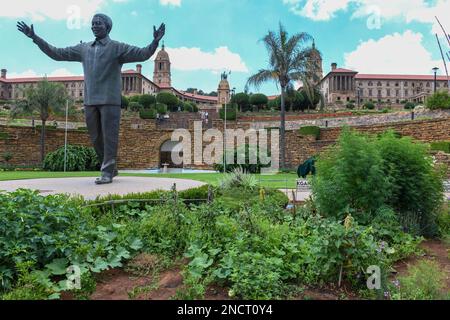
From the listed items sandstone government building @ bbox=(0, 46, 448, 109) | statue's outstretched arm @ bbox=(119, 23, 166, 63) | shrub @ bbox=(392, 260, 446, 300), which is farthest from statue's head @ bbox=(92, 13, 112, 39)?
sandstone government building @ bbox=(0, 46, 448, 109)

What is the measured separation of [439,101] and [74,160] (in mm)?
24404

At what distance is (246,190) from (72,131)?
23.4 meters

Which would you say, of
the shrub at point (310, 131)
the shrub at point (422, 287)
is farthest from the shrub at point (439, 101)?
the shrub at point (422, 287)

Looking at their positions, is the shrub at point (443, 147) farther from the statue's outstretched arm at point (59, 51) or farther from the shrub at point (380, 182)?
the statue's outstretched arm at point (59, 51)

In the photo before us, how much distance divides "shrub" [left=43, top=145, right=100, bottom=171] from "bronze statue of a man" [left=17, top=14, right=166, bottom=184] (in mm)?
15001

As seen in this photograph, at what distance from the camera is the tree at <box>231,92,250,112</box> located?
163ft

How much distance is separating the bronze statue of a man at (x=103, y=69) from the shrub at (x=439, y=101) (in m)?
23.1

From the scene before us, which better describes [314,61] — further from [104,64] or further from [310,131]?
[104,64]

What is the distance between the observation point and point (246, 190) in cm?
791

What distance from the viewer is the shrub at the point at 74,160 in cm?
2173

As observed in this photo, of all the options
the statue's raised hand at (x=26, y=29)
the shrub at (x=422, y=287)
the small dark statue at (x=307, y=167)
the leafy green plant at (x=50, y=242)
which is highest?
the statue's raised hand at (x=26, y=29)

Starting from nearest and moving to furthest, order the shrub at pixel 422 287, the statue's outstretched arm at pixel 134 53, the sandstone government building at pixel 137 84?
the shrub at pixel 422 287
the statue's outstretched arm at pixel 134 53
the sandstone government building at pixel 137 84

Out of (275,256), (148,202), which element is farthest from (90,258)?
(148,202)
